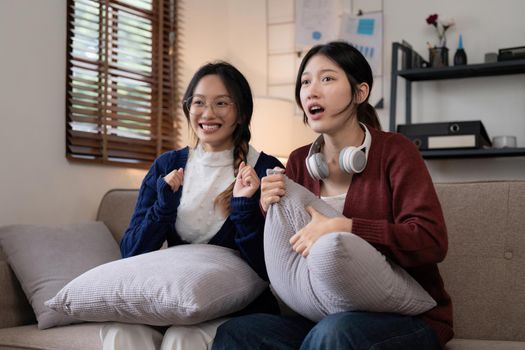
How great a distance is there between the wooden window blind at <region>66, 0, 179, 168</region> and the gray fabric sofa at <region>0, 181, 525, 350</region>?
1003mm

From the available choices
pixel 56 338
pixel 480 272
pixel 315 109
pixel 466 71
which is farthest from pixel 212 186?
pixel 466 71

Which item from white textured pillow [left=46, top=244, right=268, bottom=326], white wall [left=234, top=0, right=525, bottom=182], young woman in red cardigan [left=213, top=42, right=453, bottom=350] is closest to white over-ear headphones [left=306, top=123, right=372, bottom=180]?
young woman in red cardigan [left=213, top=42, right=453, bottom=350]

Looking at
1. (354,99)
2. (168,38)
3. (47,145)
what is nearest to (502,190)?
(354,99)

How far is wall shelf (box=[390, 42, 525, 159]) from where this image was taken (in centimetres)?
308

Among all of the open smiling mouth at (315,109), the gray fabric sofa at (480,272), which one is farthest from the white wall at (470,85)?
the open smiling mouth at (315,109)

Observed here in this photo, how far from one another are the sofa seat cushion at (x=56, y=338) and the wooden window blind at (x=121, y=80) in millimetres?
910

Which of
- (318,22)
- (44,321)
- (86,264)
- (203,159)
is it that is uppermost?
(318,22)

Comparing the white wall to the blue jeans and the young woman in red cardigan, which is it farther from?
the blue jeans

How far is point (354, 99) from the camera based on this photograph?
155cm

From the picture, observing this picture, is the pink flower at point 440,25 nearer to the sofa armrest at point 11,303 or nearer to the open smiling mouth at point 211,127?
the open smiling mouth at point 211,127

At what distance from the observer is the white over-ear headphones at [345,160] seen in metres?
1.43

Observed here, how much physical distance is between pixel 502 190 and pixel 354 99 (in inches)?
22.5

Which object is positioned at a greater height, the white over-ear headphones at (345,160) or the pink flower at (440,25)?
the pink flower at (440,25)

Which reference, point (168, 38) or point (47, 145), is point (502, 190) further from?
point (168, 38)
